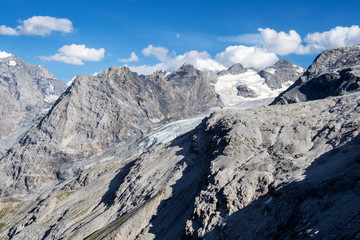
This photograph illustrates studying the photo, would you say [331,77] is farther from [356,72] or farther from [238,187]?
[238,187]

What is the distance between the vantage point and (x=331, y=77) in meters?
128

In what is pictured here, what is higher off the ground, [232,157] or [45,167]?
[45,167]

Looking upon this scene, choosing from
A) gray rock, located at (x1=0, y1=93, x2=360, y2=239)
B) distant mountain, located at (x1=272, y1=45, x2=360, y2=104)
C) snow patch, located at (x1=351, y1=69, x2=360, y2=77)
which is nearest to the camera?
gray rock, located at (x1=0, y1=93, x2=360, y2=239)

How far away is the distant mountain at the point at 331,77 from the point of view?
113 m

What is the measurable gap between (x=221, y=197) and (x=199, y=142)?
32395 mm

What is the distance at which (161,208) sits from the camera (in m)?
63.7

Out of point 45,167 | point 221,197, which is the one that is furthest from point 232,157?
point 45,167

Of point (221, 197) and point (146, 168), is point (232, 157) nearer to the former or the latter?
point (221, 197)

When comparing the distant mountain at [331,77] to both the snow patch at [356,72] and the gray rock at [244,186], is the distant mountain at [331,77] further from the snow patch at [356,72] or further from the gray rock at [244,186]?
the gray rock at [244,186]

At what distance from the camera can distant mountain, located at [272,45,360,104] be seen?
113312 millimetres

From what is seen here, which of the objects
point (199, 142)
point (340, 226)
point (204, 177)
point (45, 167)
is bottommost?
point (340, 226)

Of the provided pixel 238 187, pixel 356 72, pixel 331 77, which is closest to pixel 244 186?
pixel 238 187

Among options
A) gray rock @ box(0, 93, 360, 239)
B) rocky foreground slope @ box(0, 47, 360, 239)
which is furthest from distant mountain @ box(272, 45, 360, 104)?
gray rock @ box(0, 93, 360, 239)

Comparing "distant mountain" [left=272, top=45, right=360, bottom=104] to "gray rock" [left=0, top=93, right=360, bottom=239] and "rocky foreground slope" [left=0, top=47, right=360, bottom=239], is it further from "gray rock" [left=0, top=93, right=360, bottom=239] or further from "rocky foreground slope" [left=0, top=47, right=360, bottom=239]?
"gray rock" [left=0, top=93, right=360, bottom=239]
